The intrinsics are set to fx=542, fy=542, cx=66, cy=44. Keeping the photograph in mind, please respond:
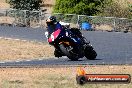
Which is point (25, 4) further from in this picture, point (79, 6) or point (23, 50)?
point (23, 50)

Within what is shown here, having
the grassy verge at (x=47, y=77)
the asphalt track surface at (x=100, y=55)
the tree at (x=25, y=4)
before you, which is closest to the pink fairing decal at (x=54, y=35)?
the asphalt track surface at (x=100, y=55)

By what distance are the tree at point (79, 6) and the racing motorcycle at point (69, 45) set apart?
2886 cm

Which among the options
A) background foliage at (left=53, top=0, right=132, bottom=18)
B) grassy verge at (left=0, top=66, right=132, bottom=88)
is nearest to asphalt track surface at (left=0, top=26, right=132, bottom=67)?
grassy verge at (left=0, top=66, right=132, bottom=88)

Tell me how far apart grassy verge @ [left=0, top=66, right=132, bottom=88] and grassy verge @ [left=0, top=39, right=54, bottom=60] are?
5.16 meters

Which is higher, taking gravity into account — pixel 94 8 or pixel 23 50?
pixel 23 50

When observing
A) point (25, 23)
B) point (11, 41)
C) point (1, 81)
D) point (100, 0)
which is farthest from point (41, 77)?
point (100, 0)

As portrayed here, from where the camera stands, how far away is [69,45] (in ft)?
70.4

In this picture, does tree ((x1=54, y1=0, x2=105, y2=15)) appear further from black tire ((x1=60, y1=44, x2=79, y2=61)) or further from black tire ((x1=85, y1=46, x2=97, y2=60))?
black tire ((x1=60, y1=44, x2=79, y2=61))

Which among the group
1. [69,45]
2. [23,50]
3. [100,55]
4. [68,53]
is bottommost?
[23,50]

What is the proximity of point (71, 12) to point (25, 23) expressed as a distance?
5109 millimetres

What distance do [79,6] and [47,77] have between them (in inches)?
1410

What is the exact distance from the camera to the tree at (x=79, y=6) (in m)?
50.9

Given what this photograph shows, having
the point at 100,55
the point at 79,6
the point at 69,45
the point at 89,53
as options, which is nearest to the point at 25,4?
the point at 79,6

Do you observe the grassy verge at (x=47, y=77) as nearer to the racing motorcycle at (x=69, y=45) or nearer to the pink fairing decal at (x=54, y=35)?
the racing motorcycle at (x=69, y=45)
